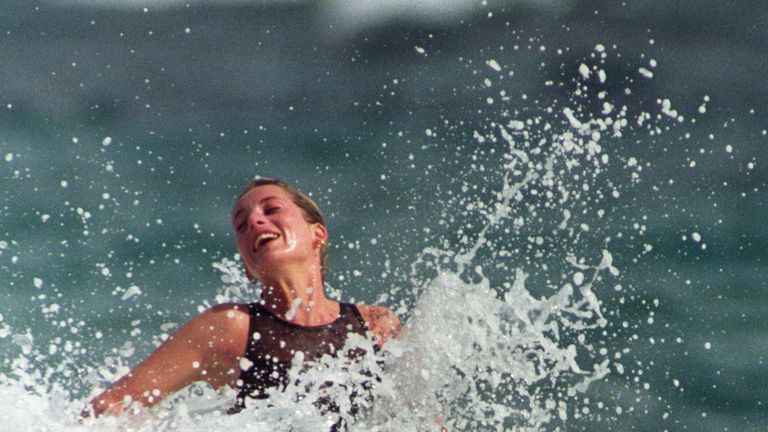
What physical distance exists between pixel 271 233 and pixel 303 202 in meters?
0.32

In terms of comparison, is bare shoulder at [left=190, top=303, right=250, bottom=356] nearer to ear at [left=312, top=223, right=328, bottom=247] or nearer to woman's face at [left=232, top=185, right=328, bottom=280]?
woman's face at [left=232, top=185, right=328, bottom=280]

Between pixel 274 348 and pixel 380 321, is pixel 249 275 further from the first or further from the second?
pixel 380 321

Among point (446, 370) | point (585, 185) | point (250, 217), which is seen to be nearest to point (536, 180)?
point (585, 185)

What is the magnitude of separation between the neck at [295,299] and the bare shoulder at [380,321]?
171mm

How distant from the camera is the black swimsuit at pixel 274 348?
14.2ft

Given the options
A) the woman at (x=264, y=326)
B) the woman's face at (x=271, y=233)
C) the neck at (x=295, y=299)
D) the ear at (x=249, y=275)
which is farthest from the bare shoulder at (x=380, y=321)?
the ear at (x=249, y=275)

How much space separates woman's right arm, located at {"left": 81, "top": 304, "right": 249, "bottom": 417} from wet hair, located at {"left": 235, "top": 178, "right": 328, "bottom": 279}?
561 mm

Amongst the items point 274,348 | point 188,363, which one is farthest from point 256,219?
point 188,363

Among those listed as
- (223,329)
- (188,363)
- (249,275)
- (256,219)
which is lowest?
(188,363)

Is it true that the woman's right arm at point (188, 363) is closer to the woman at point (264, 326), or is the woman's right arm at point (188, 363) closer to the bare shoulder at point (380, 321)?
the woman at point (264, 326)

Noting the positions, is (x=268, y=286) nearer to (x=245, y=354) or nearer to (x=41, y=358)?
(x=245, y=354)

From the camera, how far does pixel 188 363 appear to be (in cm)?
430

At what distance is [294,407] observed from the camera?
4.26 metres

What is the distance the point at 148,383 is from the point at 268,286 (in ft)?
2.19
